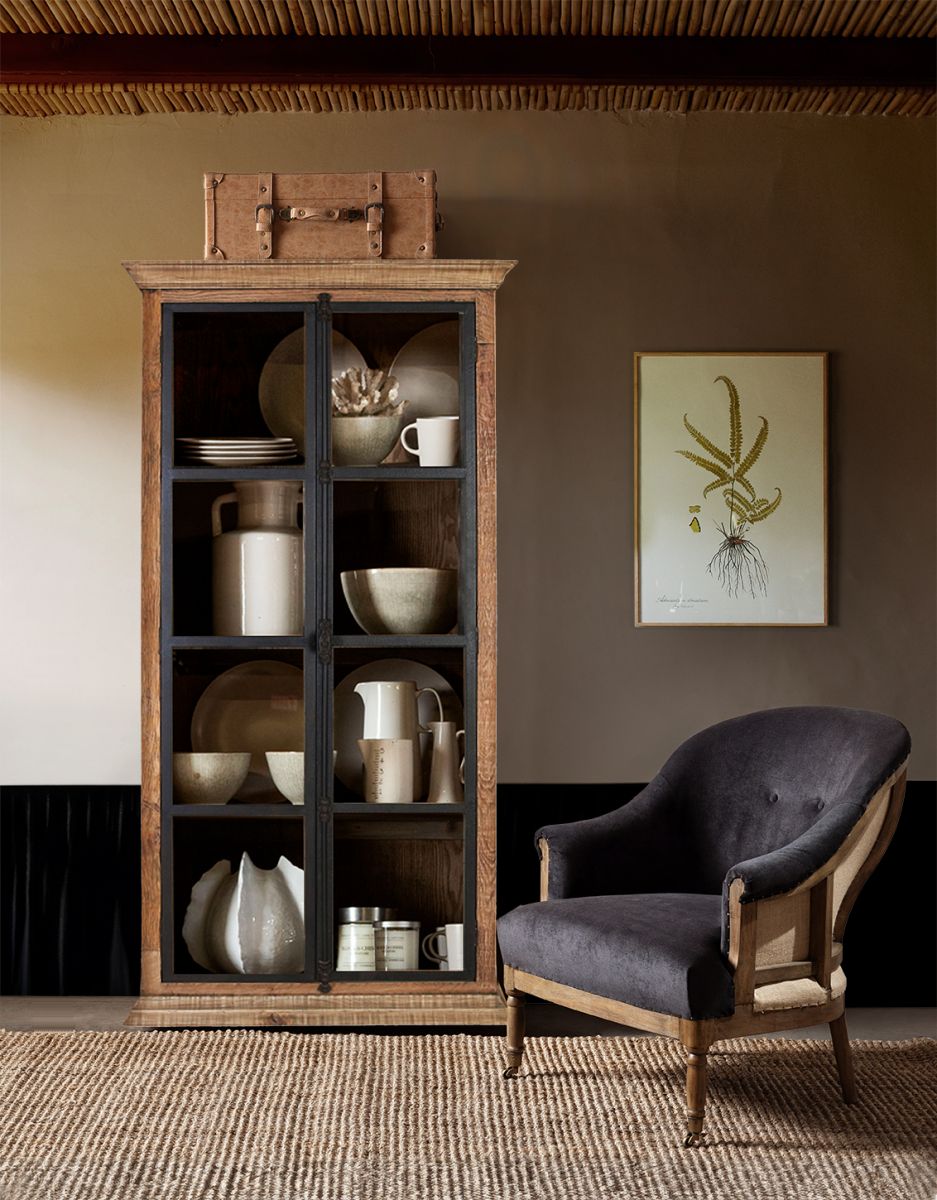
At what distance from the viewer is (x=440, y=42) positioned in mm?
3465

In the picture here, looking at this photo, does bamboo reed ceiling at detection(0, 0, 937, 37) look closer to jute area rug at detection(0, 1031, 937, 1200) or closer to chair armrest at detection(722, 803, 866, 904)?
chair armrest at detection(722, 803, 866, 904)

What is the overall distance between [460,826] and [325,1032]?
0.63 m

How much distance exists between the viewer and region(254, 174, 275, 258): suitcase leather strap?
3.31 m

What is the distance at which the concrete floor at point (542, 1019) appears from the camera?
11.1ft

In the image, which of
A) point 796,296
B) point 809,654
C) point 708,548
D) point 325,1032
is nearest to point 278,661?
point 325,1032

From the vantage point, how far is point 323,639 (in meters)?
3.32

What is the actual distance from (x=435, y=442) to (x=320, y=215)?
0.65 m

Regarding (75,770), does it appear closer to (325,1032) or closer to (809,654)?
(325,1032)

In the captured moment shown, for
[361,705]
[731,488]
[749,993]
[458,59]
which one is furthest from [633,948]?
[458,59]

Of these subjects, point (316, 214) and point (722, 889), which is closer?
point (722, 889)

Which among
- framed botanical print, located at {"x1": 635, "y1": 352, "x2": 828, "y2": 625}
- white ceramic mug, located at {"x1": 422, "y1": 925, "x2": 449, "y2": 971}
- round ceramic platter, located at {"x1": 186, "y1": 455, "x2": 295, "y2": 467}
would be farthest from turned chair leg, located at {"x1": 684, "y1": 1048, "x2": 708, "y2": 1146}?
round ceramic platter, located at {"x1": 186, "y1": 455, "x2": 295, "y2": 467}

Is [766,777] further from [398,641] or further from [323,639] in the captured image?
[323,639]

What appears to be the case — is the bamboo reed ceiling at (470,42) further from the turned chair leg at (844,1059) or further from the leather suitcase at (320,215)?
the turned chair leg at (844,1059)

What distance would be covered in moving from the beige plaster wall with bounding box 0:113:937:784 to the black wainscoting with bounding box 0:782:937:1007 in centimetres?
11
